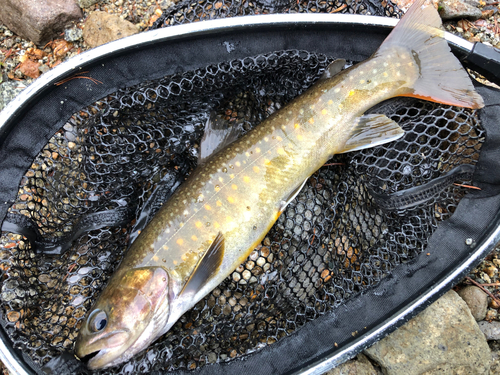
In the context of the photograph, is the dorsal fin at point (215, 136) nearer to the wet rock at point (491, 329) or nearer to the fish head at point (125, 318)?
the fish head at point (125, 318)

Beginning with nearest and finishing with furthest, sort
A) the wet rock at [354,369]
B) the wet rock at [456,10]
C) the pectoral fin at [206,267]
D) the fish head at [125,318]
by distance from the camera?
the fish head at [125,318], the pectoral fin at [206,267], the wet rock at [354,369], the wet rock at [456,10]

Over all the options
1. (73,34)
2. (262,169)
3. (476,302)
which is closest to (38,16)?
(73,34)

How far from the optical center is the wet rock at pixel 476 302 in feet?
8.87

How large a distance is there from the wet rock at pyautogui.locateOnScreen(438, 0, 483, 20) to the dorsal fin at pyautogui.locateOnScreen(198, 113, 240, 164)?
2283mm

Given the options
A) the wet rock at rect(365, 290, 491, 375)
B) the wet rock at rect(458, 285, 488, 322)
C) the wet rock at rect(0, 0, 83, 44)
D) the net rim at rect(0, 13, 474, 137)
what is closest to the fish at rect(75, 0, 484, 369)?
the net rim at rect(0, 13, 474, 137)

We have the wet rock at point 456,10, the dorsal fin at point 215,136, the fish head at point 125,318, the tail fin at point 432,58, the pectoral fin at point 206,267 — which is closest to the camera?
the fish head at point 125,318

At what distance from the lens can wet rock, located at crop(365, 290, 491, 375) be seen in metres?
2.43

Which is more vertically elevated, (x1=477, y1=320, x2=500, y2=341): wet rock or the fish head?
the fish head

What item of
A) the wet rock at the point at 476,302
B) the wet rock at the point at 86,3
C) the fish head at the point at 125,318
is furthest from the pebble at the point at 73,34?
the wet rock at the point at 476,302

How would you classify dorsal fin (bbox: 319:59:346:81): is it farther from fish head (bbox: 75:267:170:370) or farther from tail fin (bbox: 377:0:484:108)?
fish head (bbox: 75:267:170:370)

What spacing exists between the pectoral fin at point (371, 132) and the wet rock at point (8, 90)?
113 inches

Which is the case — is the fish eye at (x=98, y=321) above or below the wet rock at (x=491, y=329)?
above

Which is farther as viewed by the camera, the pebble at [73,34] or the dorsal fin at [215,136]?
the pebble at [73,34]

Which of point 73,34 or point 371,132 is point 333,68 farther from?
point 73,34
